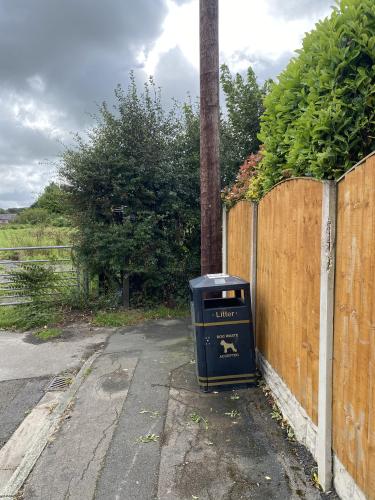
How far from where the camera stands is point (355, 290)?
212cm

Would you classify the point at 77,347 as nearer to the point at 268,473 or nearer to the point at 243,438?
the point at 243,438

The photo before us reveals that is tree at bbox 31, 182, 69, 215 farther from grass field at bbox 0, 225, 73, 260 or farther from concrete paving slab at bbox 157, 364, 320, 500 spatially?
concrete paving slab at bbox 157, 364, 320, 500

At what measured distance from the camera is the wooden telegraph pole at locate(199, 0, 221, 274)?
4.87 metres

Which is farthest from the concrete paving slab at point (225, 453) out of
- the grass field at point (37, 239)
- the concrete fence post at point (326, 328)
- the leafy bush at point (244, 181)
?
the grass field at point (37, 239)

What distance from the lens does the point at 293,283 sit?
319cm

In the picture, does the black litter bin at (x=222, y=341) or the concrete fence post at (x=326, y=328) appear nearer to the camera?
the concrete fence post at (x=326, y=328)

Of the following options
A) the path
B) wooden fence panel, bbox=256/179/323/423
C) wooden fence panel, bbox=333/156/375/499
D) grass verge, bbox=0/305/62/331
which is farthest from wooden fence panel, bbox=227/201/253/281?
grass verge, bbox=0/305/62/331

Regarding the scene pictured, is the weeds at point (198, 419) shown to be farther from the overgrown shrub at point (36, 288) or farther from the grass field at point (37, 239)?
the grass field at point (37, 239)

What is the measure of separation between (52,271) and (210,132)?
496 cm

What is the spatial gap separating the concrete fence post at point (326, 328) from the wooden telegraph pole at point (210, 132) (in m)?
2.72

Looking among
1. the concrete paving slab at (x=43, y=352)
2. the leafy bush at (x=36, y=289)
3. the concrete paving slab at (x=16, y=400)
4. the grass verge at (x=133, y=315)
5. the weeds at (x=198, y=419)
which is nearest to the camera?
the weeds at (x=198, y=419)

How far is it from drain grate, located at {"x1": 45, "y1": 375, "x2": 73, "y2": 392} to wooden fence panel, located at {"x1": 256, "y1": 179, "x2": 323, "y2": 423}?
2.45 m

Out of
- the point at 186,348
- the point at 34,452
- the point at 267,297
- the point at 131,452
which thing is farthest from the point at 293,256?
the point at 186,348

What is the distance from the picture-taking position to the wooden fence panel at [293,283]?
2736 millimetres
